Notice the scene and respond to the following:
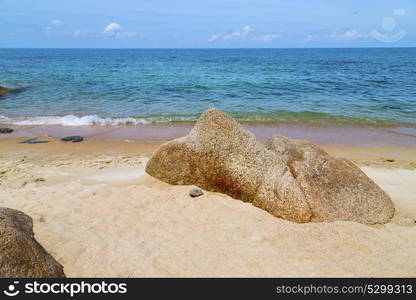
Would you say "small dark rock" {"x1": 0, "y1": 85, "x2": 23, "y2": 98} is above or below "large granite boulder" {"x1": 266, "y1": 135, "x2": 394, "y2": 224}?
above

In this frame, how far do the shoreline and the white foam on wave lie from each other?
1.39 feet

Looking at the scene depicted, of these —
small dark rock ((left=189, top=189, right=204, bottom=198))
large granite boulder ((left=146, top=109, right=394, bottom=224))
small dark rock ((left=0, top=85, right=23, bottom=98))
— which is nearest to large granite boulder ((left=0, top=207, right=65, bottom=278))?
small dark rock ((left=189, top=189, right=204, bottom=198))

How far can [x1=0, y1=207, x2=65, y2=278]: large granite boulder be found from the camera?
3.21m

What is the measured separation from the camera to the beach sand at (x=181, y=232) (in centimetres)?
387

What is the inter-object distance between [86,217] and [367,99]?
16.9 m

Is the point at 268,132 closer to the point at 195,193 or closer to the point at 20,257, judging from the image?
the point at 195,193

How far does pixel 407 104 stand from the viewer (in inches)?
633

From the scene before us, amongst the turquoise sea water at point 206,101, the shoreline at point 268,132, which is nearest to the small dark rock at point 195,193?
the shoreline at point 268,132

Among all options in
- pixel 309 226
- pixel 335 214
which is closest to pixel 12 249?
pixel 309 226

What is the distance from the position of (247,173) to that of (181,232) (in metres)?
1.65

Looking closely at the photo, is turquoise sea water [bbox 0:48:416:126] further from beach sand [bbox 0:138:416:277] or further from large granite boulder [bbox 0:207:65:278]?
large granite boulder [bbox 0:207:65:278]

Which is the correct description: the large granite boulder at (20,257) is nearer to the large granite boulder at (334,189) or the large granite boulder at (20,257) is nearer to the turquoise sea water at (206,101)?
the large granite boulder at (334,189)

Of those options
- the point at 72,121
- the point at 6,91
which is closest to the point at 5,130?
the point at 72,121

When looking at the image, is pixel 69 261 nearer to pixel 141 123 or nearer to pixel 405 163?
pixel 405 163
